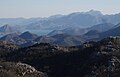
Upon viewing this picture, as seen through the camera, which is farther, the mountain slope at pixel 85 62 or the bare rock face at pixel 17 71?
the mountain slope at pixel 85 62

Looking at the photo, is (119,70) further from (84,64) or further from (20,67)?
(20,67)

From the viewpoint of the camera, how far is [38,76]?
84562 mm

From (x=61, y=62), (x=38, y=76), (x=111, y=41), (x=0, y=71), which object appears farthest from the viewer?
(x=111, y=41)

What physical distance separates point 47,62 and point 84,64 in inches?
738

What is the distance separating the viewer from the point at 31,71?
8769 cm

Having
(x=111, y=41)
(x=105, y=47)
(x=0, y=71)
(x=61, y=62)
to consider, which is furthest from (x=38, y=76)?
(x=111, y=41)

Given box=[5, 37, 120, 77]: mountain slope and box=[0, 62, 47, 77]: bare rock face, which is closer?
box=[0, 62, 47, 77]: bare rock face

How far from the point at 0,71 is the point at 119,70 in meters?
30.4

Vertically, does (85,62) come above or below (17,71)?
below

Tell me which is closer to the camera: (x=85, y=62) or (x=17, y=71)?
(x=17, y=71)

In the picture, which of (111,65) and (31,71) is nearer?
(31,71)

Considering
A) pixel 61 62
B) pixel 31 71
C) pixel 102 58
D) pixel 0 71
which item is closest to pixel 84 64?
pixel 102 58

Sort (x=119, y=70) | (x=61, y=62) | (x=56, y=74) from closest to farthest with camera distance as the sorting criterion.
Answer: (x=119, y=70) → (x=56, y=74) → (x=61, y=62)

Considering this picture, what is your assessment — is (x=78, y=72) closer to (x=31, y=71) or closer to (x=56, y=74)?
(x=56, y=74)
